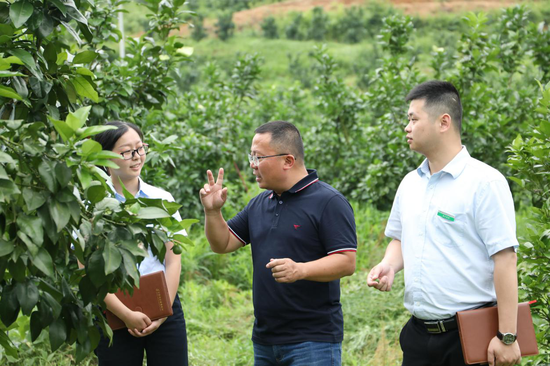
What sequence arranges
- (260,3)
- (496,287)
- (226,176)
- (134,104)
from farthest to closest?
1. (260,3)
2. (226,176)
3. (134,104)
4. (496,287)

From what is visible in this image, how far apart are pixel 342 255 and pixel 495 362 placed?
698 mm

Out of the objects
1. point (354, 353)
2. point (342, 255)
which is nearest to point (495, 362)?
point (342, 255)

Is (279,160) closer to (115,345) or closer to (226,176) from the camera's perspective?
(115,345)

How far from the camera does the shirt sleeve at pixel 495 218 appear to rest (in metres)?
2.42

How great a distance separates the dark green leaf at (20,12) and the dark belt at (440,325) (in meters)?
1.85

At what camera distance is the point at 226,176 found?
7.56 m

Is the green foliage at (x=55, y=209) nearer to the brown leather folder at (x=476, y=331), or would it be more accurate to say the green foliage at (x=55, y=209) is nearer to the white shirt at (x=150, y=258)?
the white shirt at (x=150, y=258)

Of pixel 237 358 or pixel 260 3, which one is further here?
pixel 260 3

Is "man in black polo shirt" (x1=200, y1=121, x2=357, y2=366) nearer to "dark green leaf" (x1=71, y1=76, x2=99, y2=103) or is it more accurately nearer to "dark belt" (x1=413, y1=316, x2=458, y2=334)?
"dark belt" (x1=413, y1=316, x2=458, y2=334)

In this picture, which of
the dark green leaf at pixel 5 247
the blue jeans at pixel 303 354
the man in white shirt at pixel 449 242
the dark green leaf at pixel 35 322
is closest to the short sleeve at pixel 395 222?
the man in white shirt at pixel 449 242

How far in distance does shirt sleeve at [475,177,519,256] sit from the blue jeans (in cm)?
75

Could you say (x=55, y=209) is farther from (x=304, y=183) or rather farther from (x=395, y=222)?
(x=395, y=222)

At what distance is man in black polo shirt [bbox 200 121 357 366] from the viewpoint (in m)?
2.62

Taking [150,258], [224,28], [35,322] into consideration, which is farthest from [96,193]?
[224,28]
